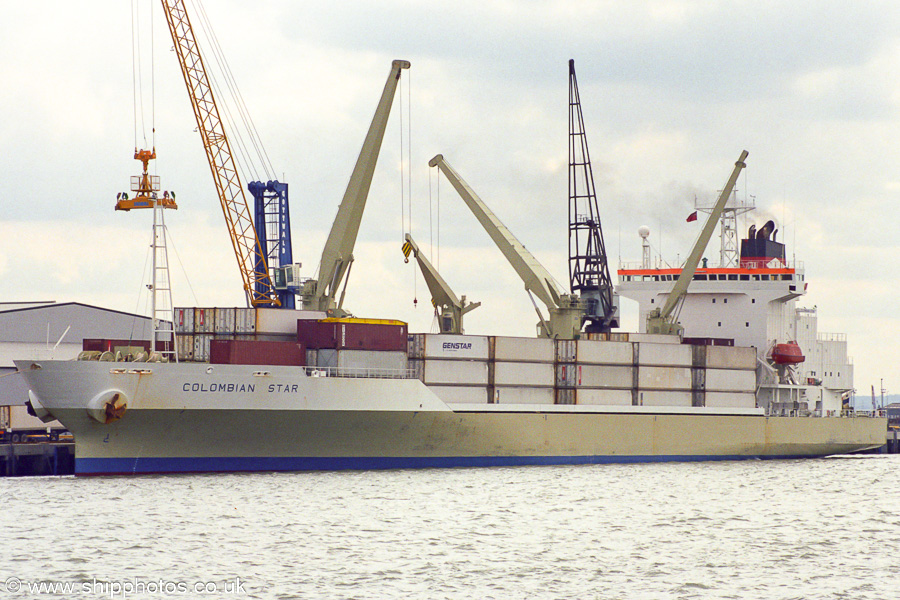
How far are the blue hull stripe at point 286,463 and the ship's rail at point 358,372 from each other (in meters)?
3.04

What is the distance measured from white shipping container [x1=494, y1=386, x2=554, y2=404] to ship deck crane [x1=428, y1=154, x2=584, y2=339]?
4.87 meters

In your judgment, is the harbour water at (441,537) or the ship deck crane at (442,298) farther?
the ship deck crane at (442,298)

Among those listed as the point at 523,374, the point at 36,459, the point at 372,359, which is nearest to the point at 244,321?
the point at 372,359

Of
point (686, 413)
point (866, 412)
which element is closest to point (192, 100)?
point (686, 413)

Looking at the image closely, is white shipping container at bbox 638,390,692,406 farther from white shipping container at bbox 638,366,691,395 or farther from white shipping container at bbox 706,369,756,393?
white shipping container at bbox 706,369,756,393

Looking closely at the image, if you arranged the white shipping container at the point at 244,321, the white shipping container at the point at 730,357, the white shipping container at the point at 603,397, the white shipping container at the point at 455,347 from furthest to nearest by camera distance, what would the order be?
1. the white shipping container at the point at 730,357
2. the white shipping container at the point at 603,397
3. the white shipping container at the point at 455,347
4. the white shipping container at the point at 244,321

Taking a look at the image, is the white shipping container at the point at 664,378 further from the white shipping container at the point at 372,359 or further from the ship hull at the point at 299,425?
the white shipping container at the point at 372,359

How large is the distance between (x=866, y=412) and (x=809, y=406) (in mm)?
7306

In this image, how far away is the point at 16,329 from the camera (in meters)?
66.8

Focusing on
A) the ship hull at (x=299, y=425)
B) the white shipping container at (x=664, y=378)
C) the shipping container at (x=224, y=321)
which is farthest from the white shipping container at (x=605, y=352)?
the shipping container at (x=224, y=321)

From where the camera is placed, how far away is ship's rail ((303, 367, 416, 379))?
42.3 metres

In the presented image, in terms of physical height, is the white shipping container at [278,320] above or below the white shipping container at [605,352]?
above

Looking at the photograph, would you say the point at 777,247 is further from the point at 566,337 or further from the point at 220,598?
the point at 220,598

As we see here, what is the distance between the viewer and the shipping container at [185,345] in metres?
43.8
